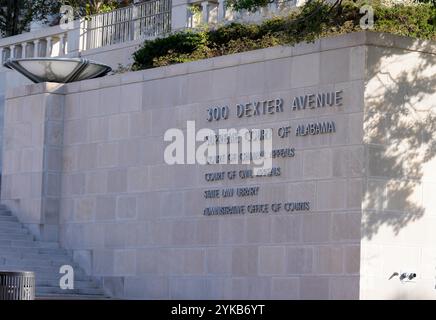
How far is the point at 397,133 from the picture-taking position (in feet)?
64.3

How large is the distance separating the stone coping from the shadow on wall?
0.53 feet

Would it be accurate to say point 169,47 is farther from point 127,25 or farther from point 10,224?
point 10,224

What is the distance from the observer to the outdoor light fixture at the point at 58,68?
83.3 feet

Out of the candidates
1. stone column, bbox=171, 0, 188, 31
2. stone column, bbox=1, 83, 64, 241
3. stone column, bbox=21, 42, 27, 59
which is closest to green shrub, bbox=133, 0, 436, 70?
stone column, bbox=171, 0, 188, 31

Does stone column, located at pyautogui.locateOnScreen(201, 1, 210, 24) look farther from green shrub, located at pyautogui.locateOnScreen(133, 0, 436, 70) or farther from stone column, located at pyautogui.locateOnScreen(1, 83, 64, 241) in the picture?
stone column, located at pyautogui.locateOnScreen(1, 83, 64, 241)

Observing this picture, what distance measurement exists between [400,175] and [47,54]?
524 inches

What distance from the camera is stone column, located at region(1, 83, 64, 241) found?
81.4 ft

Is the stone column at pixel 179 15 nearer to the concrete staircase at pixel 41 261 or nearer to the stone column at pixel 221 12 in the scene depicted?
the stone column at pixel 221 12

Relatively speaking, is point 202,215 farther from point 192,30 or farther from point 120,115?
point 192,30

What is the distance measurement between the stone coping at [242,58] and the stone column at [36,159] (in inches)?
5.7

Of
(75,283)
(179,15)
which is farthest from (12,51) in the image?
(75,283)

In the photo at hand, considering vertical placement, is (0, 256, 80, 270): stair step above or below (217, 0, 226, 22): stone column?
below

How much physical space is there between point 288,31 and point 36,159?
277 inches

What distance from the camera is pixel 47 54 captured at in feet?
100
